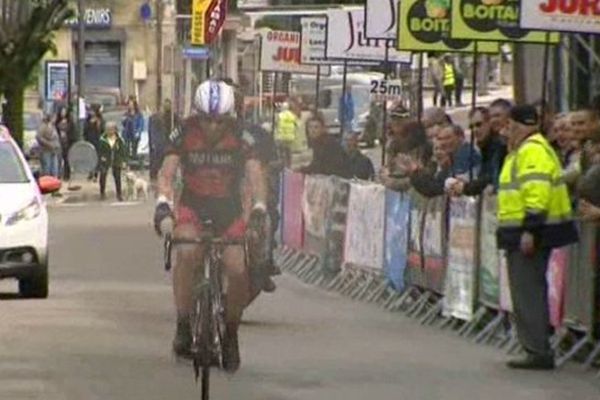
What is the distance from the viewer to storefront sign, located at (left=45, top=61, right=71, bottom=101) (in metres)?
54.4

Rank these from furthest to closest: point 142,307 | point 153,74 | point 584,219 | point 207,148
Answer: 1. point 153,74
2. point 142,307
3. point 584,219
4. point 207,148

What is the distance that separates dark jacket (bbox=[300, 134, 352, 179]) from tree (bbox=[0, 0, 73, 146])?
876 inches

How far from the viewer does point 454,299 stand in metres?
19.0

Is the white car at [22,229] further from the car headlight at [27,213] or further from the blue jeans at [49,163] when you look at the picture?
the blue jeans at [49,163]

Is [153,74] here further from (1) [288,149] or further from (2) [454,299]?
(2) [454,299]

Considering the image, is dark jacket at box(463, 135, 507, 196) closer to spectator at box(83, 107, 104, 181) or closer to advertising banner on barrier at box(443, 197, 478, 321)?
advertising banner on barrier at box(443, 197, 478, 321)

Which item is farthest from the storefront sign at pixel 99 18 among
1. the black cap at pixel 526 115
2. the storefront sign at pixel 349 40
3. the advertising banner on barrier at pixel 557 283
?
the black cap at pixel 526 115

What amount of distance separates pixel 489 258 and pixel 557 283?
1565mm

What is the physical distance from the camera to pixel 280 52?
112 feet

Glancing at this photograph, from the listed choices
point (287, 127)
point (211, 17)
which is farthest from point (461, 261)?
point (287, 127)

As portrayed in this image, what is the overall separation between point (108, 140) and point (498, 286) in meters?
28.8

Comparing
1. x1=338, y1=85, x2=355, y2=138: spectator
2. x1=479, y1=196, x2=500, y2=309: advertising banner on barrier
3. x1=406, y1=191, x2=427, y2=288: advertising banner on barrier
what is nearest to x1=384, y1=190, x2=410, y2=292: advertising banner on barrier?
x1=406, y1=191, x2=427, y2=288: advertising banner on barrier

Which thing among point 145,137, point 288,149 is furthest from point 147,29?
point 288,149

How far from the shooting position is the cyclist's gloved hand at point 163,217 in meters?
13.9
